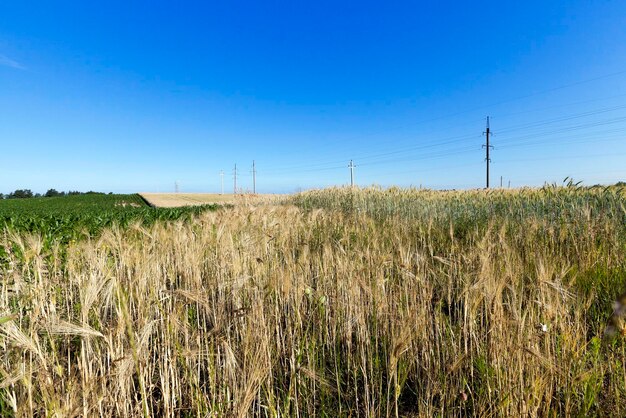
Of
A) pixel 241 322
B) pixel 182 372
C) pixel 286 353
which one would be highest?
pixel 241 322

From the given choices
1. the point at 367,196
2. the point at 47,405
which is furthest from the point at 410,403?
the point at 367,196

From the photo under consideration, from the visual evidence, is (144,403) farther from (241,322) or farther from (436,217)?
(436,217)

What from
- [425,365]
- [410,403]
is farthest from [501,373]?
[410,403]

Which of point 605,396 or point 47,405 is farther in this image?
point 605,396

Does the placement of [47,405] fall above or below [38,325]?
below

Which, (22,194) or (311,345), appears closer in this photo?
(311,345)

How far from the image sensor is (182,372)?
81.0 inches

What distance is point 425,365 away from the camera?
1881mm

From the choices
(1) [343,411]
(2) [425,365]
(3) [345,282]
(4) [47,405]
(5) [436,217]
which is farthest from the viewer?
(5) [436,217]

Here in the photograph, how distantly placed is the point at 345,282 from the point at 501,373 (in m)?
1.12

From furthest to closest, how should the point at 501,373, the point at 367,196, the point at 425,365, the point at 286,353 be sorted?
the point at 367,196
the point at 286,353
the point at 425,365
the point at 501,373

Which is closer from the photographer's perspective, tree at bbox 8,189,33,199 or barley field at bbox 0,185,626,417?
barley field at bbox 0,185,626,417

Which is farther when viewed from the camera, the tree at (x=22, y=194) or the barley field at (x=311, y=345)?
the tree at (x=22, y=194)

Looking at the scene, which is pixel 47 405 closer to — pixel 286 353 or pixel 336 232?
pixel 286 353
